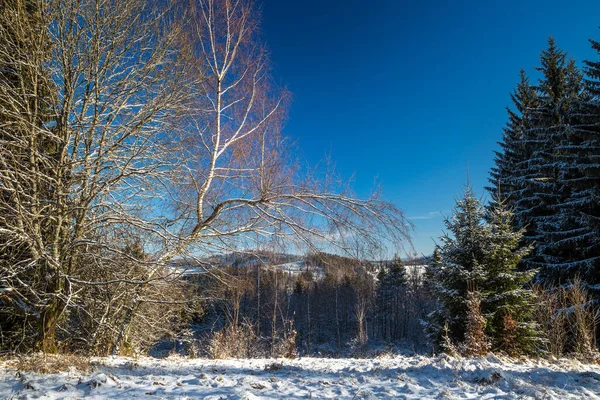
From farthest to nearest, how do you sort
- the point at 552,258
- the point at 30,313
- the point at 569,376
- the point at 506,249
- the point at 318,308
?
the point at 318,308
the point at 552,258
the point at 506,249
the point at 30,313
the point at 569,376

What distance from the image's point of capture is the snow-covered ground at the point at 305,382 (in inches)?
113

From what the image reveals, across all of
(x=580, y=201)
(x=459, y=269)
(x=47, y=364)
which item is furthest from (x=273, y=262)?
(x=580, y=201)

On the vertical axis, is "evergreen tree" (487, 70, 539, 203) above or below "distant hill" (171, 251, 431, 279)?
Answer: above

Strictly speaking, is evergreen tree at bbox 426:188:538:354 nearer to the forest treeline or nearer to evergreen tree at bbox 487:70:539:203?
the forest treeline

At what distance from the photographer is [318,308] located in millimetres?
43000

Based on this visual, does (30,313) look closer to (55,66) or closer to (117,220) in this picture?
(117,220)

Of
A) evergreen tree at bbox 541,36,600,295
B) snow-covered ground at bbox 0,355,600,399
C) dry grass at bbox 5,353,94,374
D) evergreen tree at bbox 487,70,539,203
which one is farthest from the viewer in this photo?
evergreen tree at bbox 487,70,539,203

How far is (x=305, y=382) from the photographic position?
345 centimetres

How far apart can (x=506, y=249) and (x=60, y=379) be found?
8.65 meters

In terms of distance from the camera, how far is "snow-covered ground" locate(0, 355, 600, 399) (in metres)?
2.86

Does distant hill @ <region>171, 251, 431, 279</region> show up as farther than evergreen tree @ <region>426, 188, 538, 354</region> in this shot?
No

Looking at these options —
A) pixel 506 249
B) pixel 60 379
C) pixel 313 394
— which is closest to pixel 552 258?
pixel 506 249

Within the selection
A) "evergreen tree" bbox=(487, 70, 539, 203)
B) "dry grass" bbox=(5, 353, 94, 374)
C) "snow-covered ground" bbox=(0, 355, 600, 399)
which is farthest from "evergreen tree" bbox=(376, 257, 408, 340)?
"dry grass" bbox=(5, 353, 94, 374)

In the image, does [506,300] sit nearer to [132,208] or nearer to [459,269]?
[459,269]
